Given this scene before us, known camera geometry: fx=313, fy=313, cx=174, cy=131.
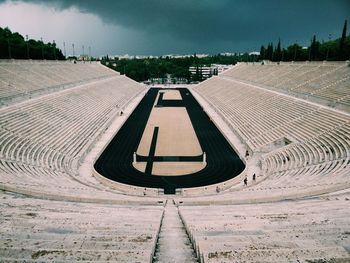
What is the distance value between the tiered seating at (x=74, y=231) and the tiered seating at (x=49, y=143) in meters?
2.55

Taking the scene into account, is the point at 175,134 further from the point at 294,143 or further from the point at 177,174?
the point at 294,143

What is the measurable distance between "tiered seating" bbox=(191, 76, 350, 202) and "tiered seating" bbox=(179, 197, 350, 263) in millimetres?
2627

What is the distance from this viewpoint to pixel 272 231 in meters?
8.77

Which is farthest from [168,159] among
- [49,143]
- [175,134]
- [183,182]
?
[49,143]

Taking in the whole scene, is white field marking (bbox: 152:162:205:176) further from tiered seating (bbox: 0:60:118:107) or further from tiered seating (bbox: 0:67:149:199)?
tiered seating (bbox: 0:60:118:107)

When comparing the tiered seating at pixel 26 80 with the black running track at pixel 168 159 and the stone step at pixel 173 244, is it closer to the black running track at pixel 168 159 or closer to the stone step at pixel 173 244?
the black running track at pixel 168 159

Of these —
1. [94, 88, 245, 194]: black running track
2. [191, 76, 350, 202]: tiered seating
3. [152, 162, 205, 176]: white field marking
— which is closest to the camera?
[191, 76, 350, 202]: tiered seating

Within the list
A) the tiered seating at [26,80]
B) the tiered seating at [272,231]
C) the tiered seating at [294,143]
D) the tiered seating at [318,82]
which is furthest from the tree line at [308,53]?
the tiered seating at [272,231]

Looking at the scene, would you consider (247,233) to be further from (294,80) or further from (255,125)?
(294,80)

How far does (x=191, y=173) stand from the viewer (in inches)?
876

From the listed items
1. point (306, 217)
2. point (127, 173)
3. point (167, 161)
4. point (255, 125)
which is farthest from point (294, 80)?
point (306, 217)

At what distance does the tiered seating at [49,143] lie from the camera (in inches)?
626

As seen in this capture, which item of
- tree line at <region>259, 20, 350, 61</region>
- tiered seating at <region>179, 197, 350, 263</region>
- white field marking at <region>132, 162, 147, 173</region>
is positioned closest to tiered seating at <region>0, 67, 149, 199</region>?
white field marking at <region>132, 162, 147, 173</region>

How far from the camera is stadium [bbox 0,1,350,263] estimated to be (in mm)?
7848
